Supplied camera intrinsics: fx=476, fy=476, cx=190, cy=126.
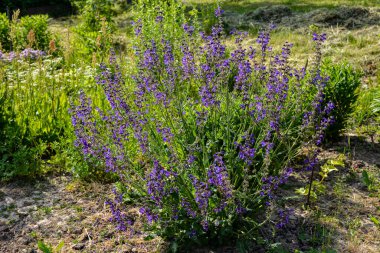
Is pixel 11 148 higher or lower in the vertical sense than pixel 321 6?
lower

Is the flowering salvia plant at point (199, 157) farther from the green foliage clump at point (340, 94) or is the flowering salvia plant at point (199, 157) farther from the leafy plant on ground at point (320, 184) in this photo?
the green foliage clump at point (340, 94)

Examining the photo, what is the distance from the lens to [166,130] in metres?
3.21

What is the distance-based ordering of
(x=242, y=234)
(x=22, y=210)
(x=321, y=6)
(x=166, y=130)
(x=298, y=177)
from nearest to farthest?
(x=166, y=130)
(x=242, y=234)
(x=22, y=210)
(x=298, y=177)
(x=321, y=6)

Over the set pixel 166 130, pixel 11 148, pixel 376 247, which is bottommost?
pixel 376 247

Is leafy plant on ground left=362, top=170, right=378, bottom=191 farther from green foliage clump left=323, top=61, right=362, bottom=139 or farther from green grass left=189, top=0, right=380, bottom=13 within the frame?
green grass left=189, top=0, right=380, bottom=13

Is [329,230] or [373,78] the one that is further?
[373,78]

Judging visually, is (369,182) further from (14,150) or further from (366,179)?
(14,150)

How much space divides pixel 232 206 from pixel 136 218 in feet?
3.12

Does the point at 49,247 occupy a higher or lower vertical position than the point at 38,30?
lower

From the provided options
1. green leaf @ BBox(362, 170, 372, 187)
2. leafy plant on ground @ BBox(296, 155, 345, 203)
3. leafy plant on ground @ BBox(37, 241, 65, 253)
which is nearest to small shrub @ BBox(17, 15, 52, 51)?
leafy plant on ground @ BBox(37, 241, 65, 253)

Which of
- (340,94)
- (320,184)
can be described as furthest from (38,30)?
(320,184)

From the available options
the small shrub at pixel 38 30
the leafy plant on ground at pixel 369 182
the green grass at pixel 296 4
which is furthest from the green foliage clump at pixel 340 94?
the green grass at pixel 296 4

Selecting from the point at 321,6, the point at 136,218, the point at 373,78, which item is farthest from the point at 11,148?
the point at 321,6

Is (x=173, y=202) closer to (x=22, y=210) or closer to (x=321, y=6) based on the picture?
(x=22, y=210)
